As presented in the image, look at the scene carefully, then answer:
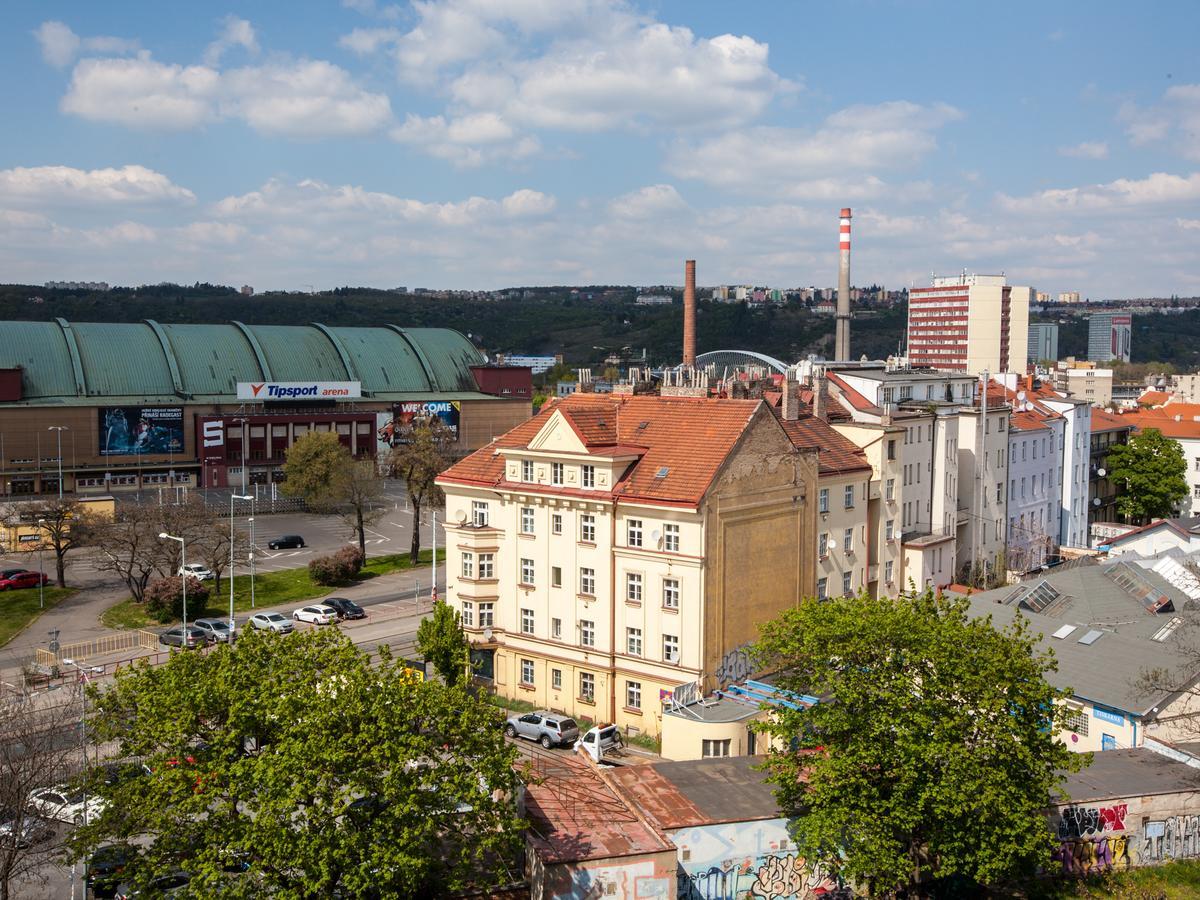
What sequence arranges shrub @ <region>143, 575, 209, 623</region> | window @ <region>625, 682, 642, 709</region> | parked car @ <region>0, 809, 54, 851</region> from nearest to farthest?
parked car @ <region>0, 809, 54, 851</region> < window @ <region>625, 682, 642, 709</region> < shrub @ <region>143, 575, 209, 623</region>

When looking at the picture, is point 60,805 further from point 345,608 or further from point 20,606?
point 20,606

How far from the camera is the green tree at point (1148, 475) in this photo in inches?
3324

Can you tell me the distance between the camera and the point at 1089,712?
37.4 metres

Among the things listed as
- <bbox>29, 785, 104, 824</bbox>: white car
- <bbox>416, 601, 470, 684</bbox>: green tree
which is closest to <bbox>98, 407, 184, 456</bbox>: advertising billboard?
<bbox>416, 601, 470, 684</bbox>: green tree

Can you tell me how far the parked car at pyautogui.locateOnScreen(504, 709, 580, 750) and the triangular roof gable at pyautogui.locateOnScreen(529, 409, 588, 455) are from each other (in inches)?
406

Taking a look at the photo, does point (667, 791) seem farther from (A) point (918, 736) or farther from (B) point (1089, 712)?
(B) point (1089, 712)

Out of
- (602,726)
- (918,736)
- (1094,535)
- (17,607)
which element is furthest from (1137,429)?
(17,607)

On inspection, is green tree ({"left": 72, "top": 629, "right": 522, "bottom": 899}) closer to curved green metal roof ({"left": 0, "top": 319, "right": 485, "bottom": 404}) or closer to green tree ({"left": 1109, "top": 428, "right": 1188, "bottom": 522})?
green tree ({"left": 1109, "top": 428, "right": 1188, "bottom": 522})

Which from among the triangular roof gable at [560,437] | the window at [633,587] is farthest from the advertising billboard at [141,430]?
the window at [633,587]

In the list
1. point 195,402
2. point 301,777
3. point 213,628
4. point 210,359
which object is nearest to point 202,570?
point 213,628

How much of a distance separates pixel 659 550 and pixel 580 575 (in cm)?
402

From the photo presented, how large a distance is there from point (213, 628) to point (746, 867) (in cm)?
3566

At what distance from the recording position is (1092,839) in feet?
101

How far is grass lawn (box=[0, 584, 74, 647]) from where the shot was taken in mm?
57500
